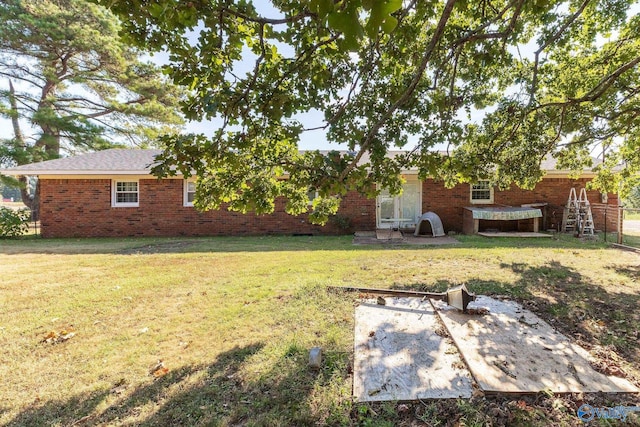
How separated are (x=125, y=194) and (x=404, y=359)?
14127 mm

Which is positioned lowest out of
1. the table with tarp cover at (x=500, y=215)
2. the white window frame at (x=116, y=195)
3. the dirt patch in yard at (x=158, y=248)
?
the dirt patch in yard at (x=158, y=248)

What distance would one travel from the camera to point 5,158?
57.7 ft

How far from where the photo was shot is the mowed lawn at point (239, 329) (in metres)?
2.34

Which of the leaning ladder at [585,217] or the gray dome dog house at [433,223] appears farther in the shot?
the gray dome dog house at [433,223]

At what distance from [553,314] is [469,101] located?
10.7 ft

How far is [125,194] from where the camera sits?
44.0 ft

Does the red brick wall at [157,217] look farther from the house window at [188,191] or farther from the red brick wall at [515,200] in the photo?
the red brick wall at [515,200]

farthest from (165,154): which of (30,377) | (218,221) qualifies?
(218,221)

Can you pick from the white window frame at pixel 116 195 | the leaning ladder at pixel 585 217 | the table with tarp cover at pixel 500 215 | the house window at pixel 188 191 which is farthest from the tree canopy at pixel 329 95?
the white window frame at pixel 116 195

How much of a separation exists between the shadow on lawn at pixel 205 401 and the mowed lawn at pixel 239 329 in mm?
12

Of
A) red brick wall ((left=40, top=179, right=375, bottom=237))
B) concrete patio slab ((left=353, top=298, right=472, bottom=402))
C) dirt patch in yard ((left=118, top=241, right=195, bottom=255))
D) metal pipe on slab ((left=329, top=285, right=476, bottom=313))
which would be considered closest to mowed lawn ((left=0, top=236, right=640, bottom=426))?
concrete patio slab ((left=353, top=298, right=472, bottom=402))

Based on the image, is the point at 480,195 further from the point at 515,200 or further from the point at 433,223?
the point at 433,223

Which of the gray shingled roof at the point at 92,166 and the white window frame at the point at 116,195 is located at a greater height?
the gray shingled roof at the point at 92,166

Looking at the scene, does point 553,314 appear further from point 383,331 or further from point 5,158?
point 5,158
